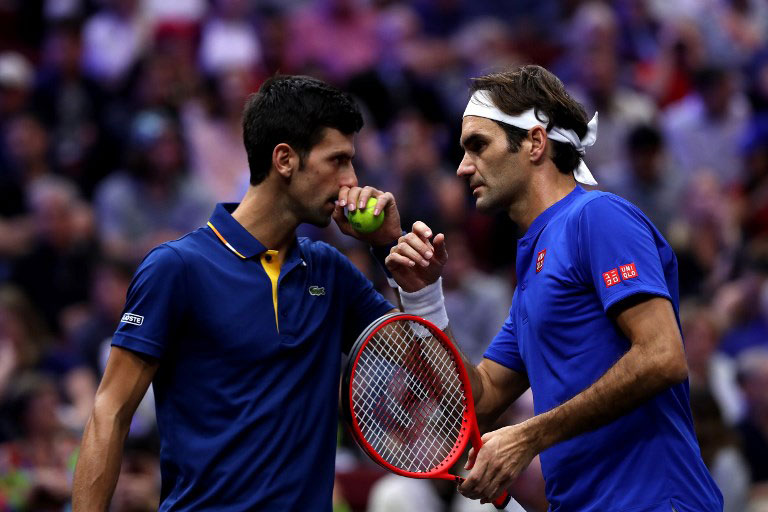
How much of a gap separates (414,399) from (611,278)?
89 cm

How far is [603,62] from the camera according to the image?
34.8 ft

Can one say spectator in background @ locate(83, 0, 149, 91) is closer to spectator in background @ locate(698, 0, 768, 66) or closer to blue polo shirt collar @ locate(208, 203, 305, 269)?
spectator in background @ locate(698, 0, 768, 66)

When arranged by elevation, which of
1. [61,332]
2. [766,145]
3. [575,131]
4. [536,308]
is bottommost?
[61,332]

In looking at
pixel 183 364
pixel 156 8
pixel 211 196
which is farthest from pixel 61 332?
pixel 183 364

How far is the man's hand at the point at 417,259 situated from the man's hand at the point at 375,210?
63 millimetres

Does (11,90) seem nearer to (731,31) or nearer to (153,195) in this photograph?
(153,195)

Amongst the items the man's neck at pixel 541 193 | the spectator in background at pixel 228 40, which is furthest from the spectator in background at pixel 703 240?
the man's neck at pixel 541 193

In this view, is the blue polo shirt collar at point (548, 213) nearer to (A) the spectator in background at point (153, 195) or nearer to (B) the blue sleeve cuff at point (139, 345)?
(B) the blue sleeve cuff at point (139, 345)

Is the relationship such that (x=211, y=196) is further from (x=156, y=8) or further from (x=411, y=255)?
(x=411, y=255)

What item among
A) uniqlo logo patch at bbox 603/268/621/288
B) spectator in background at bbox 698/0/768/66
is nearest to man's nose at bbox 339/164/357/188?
uniqlo logo patch at bbox 603/268/621/288

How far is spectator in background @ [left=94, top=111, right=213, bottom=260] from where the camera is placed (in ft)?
31.6

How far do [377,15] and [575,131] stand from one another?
7965 mm

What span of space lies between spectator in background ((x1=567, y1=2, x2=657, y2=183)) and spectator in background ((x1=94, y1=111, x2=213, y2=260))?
10.4 ft

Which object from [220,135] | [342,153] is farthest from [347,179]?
[220,135]
